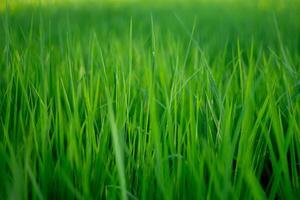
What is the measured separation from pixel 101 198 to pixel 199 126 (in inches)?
10.2

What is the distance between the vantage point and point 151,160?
0.54m

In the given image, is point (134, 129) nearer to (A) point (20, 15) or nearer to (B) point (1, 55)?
(B) point (1, 55)

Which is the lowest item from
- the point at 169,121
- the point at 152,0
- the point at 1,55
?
the point at 169,121

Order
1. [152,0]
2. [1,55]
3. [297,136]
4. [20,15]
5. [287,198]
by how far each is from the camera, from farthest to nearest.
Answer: [152,0]
[20,15]
[1,55]
[297,136]
[287,198]

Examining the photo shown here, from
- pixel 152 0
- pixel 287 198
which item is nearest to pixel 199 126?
pixel 287 198

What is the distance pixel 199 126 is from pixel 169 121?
5.4 inches

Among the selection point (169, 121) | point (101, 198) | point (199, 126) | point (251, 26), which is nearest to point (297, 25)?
point (251, 26)

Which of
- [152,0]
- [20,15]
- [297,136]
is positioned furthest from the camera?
[152,0]

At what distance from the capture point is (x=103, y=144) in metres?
0.55

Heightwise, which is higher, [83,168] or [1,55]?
[1,55]

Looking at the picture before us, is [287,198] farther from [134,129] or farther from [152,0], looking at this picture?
[152,0]

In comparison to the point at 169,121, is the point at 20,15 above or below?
above

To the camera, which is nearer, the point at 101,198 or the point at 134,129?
the point at 101,198

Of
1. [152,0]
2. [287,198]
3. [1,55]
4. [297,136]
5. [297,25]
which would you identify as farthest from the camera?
[152,0]
